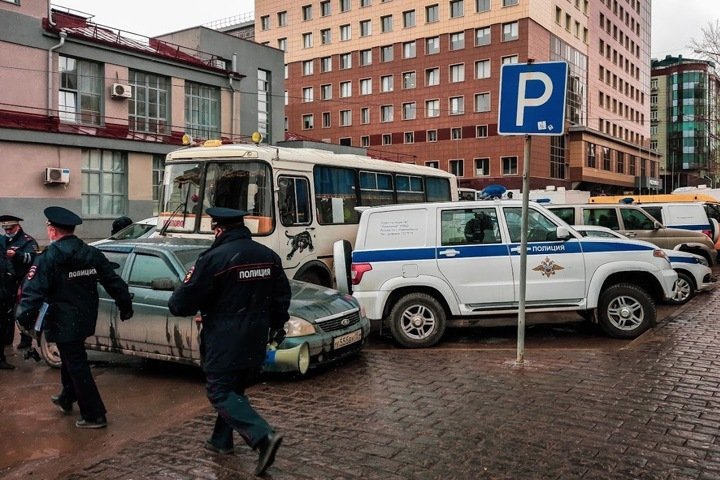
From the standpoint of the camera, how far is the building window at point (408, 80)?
188 ft

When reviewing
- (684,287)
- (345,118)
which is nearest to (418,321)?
(684,287)

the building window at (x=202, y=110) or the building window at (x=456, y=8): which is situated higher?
the building window at (x=456, y=8)

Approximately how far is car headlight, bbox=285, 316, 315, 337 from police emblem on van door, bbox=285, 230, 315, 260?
10.7ft

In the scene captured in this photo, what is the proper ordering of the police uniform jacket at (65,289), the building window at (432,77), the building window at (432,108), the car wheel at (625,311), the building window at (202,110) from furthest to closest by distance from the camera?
the building window at (432,108)
the building window at (432,77)
the building window at (202,110)
the car wheel at (625,311)
the police uniform jacket at (65,289)

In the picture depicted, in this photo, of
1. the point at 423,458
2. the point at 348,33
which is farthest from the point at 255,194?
the point at 348,33

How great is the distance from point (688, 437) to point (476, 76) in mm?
51570

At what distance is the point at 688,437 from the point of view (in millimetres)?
4898

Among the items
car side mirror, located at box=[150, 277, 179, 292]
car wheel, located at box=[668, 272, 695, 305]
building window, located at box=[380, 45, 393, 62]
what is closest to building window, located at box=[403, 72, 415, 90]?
building window, located at box=[380, 45, 393, 62]

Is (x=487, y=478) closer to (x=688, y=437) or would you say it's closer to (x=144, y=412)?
(x=688, y=437)

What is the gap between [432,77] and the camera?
2210 inches

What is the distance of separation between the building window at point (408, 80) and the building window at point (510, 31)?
8748mm


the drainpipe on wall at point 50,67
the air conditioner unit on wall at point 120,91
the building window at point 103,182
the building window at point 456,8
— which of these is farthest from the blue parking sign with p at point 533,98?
the building window at point 456,8

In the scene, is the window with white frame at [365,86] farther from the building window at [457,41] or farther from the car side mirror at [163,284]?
the car side mirror at [163,284]

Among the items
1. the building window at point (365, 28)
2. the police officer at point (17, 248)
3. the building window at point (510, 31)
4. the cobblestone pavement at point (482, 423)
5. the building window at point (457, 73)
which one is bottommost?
the cobblestone pavement at point (482, 423)
